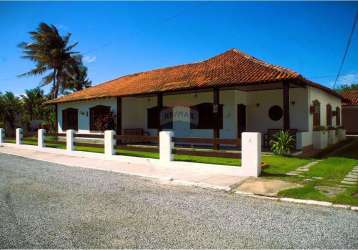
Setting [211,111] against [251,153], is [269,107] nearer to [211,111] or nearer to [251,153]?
[211,111]

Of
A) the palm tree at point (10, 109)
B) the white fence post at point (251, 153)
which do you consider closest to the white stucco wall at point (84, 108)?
the palm tree at point (10, 109)

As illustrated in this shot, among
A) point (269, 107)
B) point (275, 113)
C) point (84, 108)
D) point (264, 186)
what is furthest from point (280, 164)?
point (84, 108)

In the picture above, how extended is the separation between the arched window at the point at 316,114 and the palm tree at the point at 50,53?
2481cm

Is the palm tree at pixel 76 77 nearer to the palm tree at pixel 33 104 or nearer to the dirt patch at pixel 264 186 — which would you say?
the palm tree at pixel 33 104

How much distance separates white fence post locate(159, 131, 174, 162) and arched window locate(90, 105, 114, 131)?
30.8 feet

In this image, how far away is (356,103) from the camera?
2606 centimetres

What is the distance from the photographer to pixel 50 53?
103 feet

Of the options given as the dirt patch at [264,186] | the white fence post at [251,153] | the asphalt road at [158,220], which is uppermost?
the white fence post at [251,153]

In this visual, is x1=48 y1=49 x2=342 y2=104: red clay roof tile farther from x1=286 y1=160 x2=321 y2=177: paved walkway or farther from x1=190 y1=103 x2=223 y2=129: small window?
x1=286 y1=160 x2=321 y2=177: paved walkway

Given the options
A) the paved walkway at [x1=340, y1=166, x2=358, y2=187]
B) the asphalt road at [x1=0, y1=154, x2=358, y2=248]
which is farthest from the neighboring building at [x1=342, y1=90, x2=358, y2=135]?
the asphalt road at [x1=0, y1=154, x2=358, y2=248]

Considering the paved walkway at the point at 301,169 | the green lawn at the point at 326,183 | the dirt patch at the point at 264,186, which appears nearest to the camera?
the green lawn at the point at 326,183

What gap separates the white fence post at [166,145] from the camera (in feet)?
35.3

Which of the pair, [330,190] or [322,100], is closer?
[330,190]

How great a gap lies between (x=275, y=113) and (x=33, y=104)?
28218mm
